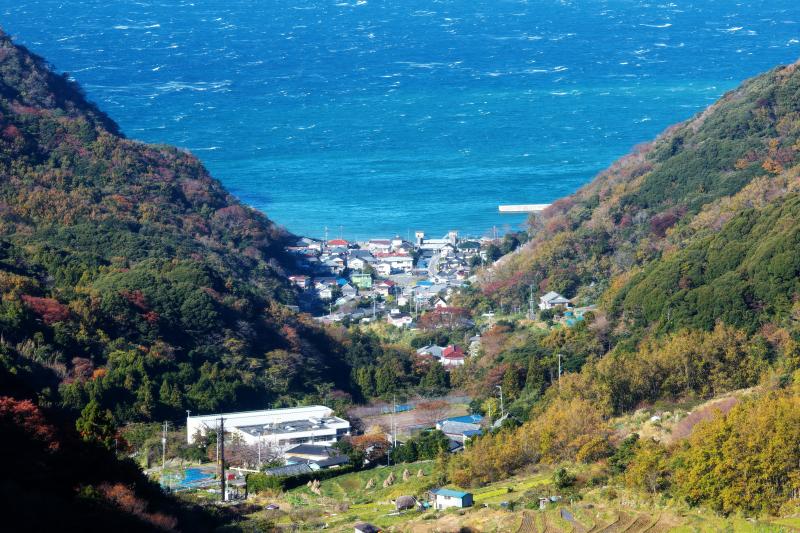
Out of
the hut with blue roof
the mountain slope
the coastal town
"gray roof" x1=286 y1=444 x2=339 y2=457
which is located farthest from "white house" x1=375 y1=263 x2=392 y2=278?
the hut with blue roof

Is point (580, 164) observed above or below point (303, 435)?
above

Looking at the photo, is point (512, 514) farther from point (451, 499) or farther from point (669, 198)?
point (669, 198)

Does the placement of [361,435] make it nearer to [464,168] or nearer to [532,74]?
[464,168]

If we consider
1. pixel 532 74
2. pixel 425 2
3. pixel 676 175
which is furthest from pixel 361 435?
pixel 425 2

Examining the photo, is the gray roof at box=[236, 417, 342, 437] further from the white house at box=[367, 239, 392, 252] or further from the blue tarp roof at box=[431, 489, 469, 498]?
the white house at box=[367, 239, 392, 252]

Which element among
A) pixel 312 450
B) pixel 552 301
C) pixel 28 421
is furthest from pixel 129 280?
pixel 28 421

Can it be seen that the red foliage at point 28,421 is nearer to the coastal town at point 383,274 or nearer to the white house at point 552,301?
the white house at point 552,301

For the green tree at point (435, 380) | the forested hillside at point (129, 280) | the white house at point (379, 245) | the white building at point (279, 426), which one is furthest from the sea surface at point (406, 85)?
the white building at point (279, 426)
